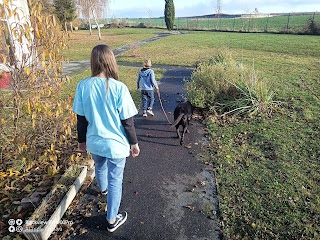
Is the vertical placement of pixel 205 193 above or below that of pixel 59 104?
below

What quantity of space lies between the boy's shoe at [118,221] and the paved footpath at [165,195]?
5cm

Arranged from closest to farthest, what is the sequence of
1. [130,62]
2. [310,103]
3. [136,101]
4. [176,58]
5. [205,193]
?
[205,193], [310,103], [136,101], [130,62], [176,58]

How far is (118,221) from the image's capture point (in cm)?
301

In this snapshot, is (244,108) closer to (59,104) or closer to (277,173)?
(277,173)

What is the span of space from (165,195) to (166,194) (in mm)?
28

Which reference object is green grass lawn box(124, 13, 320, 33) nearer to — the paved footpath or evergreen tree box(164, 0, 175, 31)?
evergreen tree box(164, 0, 175, 31)

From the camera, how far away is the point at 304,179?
382 cm

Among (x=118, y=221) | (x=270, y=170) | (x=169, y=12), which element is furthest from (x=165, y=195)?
(x=169, y=12)

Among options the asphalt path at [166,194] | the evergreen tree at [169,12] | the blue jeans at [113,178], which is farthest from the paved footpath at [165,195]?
the evergreen tree at [169,12]

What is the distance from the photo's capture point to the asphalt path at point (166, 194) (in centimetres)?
295

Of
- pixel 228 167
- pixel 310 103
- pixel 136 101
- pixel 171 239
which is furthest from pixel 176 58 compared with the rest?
pixel 171 239

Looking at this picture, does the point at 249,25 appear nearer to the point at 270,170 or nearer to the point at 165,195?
the point at 270,170

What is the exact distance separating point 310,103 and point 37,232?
734 centimetres

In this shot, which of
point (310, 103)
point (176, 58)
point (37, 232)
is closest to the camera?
point (37, 232)
